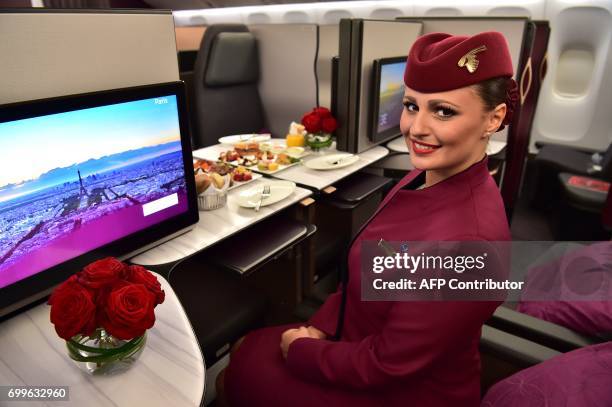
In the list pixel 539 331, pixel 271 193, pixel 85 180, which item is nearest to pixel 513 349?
pixel 539 331

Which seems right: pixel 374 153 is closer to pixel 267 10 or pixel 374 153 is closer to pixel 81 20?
pixel 81 20

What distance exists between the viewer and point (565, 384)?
2.71 ft

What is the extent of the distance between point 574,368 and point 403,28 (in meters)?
2.11

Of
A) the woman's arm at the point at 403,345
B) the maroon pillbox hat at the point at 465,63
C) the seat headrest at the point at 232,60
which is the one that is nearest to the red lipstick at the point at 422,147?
the maroon pillbox hat at the point at 465,63

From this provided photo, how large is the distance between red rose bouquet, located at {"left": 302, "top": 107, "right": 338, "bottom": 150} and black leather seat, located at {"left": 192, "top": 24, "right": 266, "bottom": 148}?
0.98 meters

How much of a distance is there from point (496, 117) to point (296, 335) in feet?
2.53

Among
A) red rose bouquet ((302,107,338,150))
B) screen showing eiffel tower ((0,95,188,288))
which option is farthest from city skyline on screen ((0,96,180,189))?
red rose bouquet ((302,107,338,150))

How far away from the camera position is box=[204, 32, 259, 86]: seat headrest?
276cm

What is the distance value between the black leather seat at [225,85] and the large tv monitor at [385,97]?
1.19m

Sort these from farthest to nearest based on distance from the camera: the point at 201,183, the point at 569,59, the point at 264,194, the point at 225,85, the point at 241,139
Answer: the point at 569,59 → the point at 225,85 → the point at 241,139 → the point at 264,194 → the point at 201,183

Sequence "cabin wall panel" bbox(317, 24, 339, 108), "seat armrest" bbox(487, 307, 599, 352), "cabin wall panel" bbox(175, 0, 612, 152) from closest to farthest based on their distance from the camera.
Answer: "seat armrest" bbox(487, 307, 599, 352) < "cabin wall panel" bbox(317, 24, 339, 108) < "cabin wall panel" bbox(175, 0, 612, 152)

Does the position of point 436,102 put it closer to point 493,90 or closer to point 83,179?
point 493,90

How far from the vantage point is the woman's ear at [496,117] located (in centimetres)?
87

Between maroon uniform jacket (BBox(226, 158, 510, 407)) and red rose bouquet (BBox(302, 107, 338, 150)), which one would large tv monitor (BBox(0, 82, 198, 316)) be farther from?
red rose bouquet (BBox(302, 107, 338, 150))
